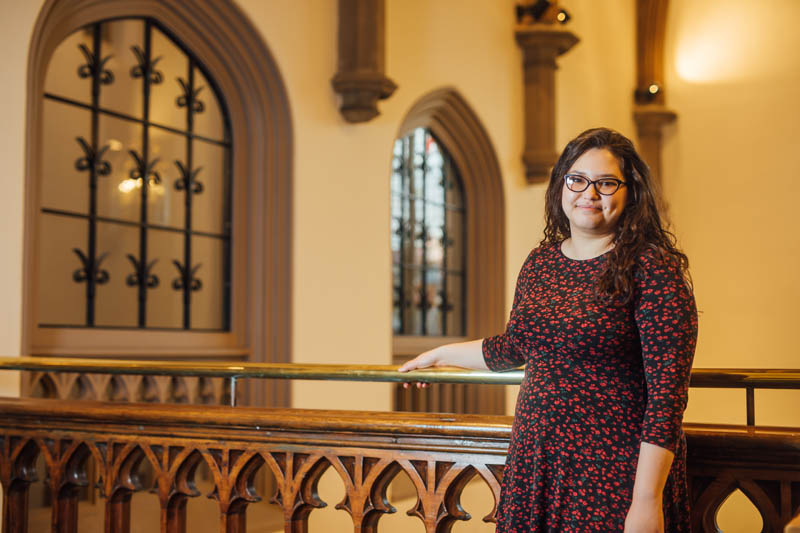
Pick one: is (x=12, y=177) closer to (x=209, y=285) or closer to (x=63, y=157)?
(x=63, y=157)

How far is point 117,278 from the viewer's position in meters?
4.63

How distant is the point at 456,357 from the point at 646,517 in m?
0.63

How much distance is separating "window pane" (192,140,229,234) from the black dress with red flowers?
3.65 metres

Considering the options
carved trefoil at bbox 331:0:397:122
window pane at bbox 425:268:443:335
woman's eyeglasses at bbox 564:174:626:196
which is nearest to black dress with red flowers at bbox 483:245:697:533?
woman's eyeglasses at bbox 564:174:626:196

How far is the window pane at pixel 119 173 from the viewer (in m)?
4.57

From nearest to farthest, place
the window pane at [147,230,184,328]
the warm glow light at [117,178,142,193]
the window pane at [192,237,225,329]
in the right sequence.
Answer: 1. the warm glow light at [117,178,142,193]
2. the window pane at [147,230,184,328]
3. the window pane at [192,237,225,329]

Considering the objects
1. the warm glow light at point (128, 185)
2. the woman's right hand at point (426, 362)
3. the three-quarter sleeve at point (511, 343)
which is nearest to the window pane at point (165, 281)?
the warm glow light at point (128, 185)

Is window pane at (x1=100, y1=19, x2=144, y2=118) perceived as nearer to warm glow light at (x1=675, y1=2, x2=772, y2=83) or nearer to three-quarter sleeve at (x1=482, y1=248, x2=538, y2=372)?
three-quarter sleeve at (x1=482, y1=248, x2=538, y2=372)

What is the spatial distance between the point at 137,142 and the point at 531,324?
351 cm

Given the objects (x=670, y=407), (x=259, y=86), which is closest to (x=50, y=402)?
(x=670, y=407)

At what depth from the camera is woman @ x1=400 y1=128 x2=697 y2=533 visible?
1.57m

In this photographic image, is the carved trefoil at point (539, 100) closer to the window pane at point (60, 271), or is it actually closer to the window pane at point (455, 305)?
the window pane at point (455, 305)

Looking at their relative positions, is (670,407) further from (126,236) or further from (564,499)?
(126,236)

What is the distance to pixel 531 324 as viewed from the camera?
1.76 meters
